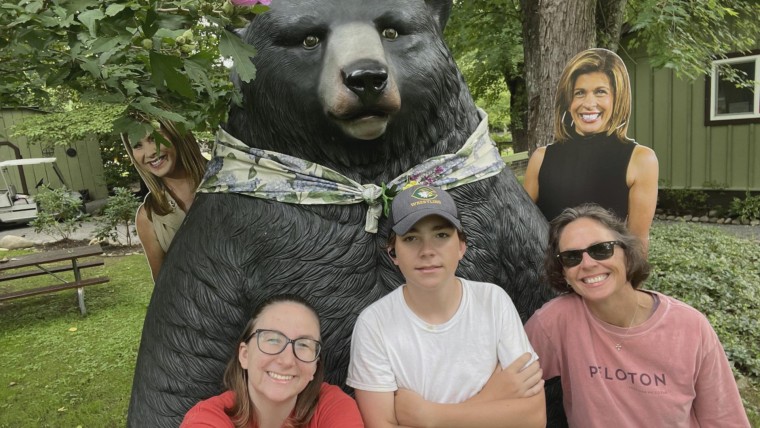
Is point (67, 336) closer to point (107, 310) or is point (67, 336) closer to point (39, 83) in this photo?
point (107, 310)

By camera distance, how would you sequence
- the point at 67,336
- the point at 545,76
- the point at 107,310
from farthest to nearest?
1. the point at 107,310
2. the point at 67,336
3. the point at 545,76

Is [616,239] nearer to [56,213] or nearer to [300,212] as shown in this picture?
[300,212]

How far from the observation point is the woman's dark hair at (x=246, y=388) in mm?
1513

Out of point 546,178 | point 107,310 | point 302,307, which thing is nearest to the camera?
point 302,307

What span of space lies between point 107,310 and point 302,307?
5.35 metres

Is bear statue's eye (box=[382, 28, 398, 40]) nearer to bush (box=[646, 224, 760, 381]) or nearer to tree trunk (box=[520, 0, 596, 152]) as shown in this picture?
tree trunk (box=[520, 0, 596, 152])

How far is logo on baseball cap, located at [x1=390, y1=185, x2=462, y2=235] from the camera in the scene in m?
1.50

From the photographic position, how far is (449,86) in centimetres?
181

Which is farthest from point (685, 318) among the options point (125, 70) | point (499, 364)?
point (125, 70)

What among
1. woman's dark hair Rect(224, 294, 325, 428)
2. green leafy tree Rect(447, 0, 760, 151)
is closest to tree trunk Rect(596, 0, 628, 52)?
green leafy tree Rect(447, 0, 760, 151)

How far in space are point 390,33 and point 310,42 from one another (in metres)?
0.23

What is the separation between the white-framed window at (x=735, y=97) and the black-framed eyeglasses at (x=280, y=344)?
844 cm

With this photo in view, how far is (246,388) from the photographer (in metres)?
1.54

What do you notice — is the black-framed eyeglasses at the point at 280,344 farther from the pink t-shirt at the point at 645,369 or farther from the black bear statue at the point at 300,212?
the pink t-shirt at the point at 645,369
